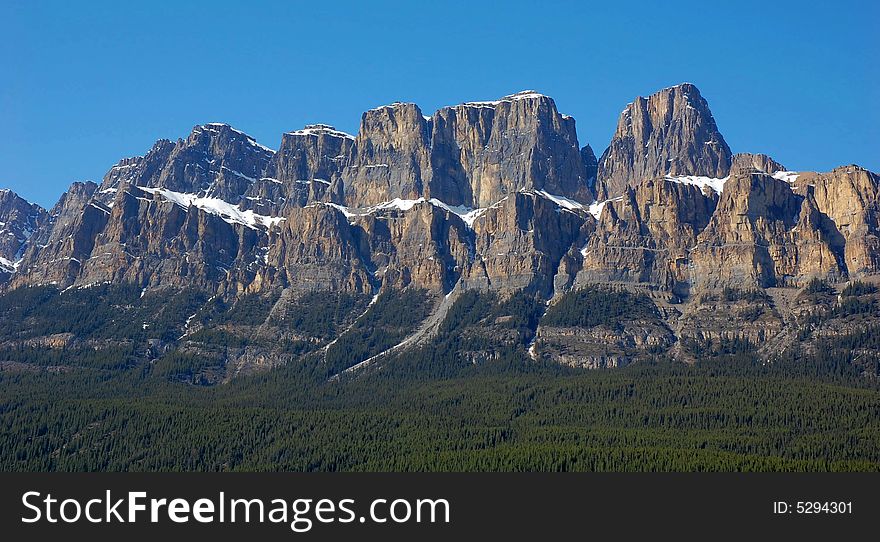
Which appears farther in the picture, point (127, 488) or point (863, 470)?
point (863, 470)

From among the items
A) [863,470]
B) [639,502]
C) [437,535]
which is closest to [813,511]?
[639,502]

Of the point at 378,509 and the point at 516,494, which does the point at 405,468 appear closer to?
the point at 516,494

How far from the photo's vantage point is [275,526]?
391ft

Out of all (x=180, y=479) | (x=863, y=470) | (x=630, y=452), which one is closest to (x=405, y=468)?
(x=630, y=452)

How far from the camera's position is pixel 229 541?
118 meters

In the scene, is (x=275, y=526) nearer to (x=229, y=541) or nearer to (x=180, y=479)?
(x=229, y=541)

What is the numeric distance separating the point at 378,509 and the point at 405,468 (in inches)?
2794

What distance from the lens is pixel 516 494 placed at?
145 metres

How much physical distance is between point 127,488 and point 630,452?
82363mm

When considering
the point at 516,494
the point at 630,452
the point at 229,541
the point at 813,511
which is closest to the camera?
the point at 229,541

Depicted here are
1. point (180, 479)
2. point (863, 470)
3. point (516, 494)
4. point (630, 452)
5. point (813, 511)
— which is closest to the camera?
point (813, 511)

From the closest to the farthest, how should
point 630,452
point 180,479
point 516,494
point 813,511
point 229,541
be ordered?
point 229,541, point 813,511, point 516,494, point 180,479, point 630,452

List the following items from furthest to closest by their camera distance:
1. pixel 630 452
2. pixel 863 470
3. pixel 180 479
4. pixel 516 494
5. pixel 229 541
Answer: pixel 630 452 < pixel 863 470 < pixel 180 479 < pixel 516 494 < pixel 229 541

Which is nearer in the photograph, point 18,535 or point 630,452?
point 18,535
